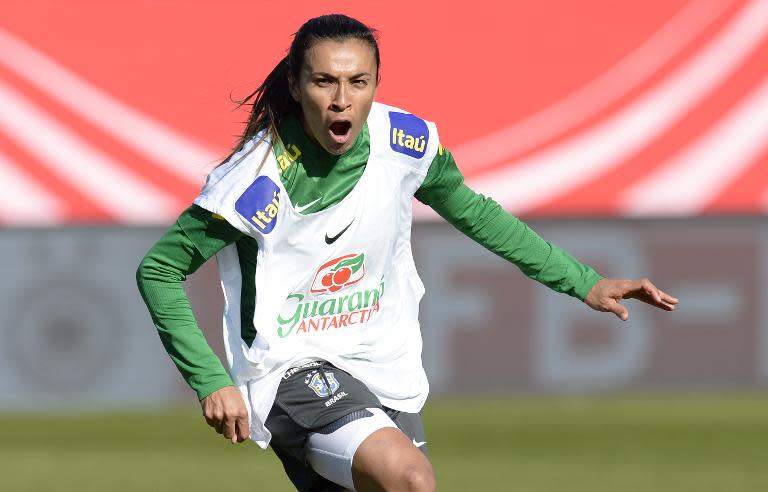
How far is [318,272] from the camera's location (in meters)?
4.32

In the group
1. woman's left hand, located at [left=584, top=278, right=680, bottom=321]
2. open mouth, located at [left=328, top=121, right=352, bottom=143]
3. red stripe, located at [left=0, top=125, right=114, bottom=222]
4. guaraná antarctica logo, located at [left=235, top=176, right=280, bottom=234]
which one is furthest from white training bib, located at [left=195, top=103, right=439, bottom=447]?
red stripe, located at [left=0, top=125, right=114, bottom=222]

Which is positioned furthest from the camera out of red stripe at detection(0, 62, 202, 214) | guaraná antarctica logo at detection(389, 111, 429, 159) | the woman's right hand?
red stripe at detection(0, 62, 202, 214)

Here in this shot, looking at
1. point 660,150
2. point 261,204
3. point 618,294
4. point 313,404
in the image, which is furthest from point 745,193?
point 261,204

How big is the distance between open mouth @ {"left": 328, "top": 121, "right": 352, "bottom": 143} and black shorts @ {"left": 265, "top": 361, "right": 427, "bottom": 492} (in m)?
0.65

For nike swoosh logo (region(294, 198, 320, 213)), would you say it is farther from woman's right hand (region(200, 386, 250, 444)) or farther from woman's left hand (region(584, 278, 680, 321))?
woman's left hand (region(584, 278, 680, 321))

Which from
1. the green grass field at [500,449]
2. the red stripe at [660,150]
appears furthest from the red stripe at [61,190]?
the red stripe at [660,150]

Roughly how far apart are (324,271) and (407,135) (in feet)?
1.57

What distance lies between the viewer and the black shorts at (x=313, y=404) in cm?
425

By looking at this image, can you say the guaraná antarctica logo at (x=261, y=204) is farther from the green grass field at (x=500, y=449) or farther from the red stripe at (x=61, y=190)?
the red stripe at (x=61, y=190)

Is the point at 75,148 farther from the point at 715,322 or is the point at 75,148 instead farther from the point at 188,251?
the point at 188,251

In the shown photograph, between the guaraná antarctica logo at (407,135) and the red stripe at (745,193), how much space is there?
30.8 feet

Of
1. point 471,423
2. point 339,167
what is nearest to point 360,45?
point 339,167

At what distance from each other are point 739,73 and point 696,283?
11.3 feet

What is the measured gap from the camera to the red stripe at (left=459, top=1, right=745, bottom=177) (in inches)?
531
